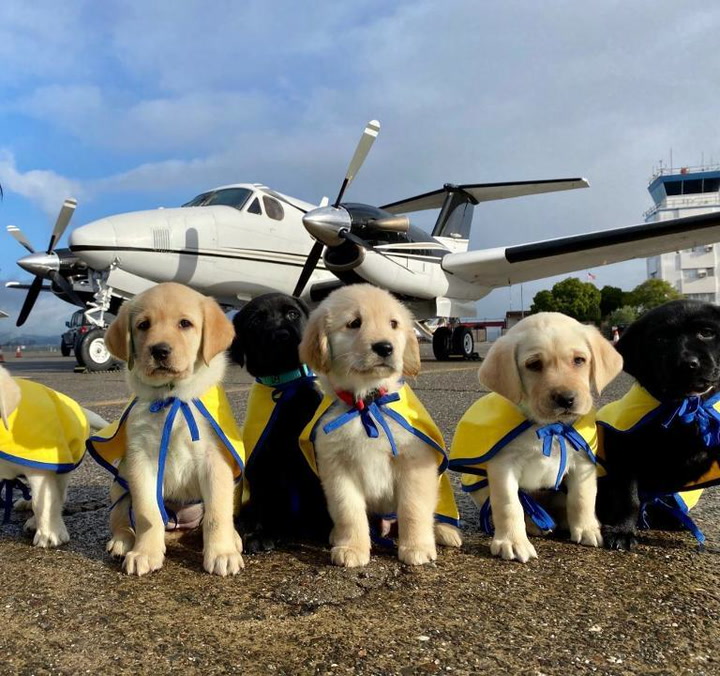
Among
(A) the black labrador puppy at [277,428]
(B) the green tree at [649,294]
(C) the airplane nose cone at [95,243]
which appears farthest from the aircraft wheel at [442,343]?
(B) the green tree at [649,294]

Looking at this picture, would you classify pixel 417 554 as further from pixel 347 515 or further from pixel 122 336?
pixel 122 336

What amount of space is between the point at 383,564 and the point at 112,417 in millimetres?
4676

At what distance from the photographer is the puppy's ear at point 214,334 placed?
2379mm

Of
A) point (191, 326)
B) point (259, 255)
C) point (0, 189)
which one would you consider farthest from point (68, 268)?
point (191, 326)

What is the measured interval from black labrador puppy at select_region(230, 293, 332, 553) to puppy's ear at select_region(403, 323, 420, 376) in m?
0.62

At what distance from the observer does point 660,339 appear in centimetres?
241

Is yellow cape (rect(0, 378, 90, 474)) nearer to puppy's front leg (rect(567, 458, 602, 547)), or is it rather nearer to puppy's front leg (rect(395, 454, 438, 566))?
puppy's front leg (rect(395, 454, 438, 566))

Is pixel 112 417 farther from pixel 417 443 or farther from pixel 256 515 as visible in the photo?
pixel 417 443

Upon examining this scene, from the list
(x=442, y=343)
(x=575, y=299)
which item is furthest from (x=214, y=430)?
(x=575, y=299)

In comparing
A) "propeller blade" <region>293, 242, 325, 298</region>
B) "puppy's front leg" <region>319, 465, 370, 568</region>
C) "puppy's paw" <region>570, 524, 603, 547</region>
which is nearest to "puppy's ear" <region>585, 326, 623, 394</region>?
"puppy's paw" <region>570, 524, 603, 547</region>

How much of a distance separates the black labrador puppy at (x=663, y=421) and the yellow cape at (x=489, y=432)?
0.18 meters

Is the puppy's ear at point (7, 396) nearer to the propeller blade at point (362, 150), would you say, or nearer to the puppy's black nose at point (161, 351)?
the puppy's black nose at point (161, 351)

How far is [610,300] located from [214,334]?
71870 mm

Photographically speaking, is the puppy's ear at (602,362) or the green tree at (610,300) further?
the green tree at (610,300)
